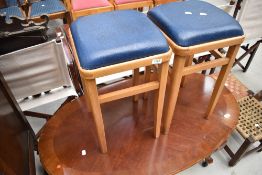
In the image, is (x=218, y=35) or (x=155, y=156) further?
(x=155, y=156)

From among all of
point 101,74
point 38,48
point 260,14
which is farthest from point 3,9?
point 260,14

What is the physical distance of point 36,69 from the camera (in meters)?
1.15

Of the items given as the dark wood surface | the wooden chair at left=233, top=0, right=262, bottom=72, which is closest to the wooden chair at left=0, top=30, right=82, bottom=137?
the dark wood surface

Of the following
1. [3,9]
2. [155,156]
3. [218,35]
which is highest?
[218,35]

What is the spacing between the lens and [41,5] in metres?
1.72

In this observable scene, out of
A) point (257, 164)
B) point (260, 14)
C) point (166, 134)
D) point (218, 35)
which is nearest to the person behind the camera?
point (218, 35)

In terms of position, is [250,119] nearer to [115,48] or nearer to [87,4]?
[115,48]

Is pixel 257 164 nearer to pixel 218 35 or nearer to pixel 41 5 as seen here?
pixel 218 35

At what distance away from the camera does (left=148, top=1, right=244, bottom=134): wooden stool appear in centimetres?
86

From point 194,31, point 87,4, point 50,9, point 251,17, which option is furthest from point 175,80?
point 251,17

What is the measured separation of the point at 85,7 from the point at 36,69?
2.08 ft

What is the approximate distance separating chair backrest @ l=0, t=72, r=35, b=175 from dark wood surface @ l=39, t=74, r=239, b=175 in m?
0.08

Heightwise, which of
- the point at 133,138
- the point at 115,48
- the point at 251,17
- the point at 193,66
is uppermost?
the point at 115,48

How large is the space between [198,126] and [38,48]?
0.96m
